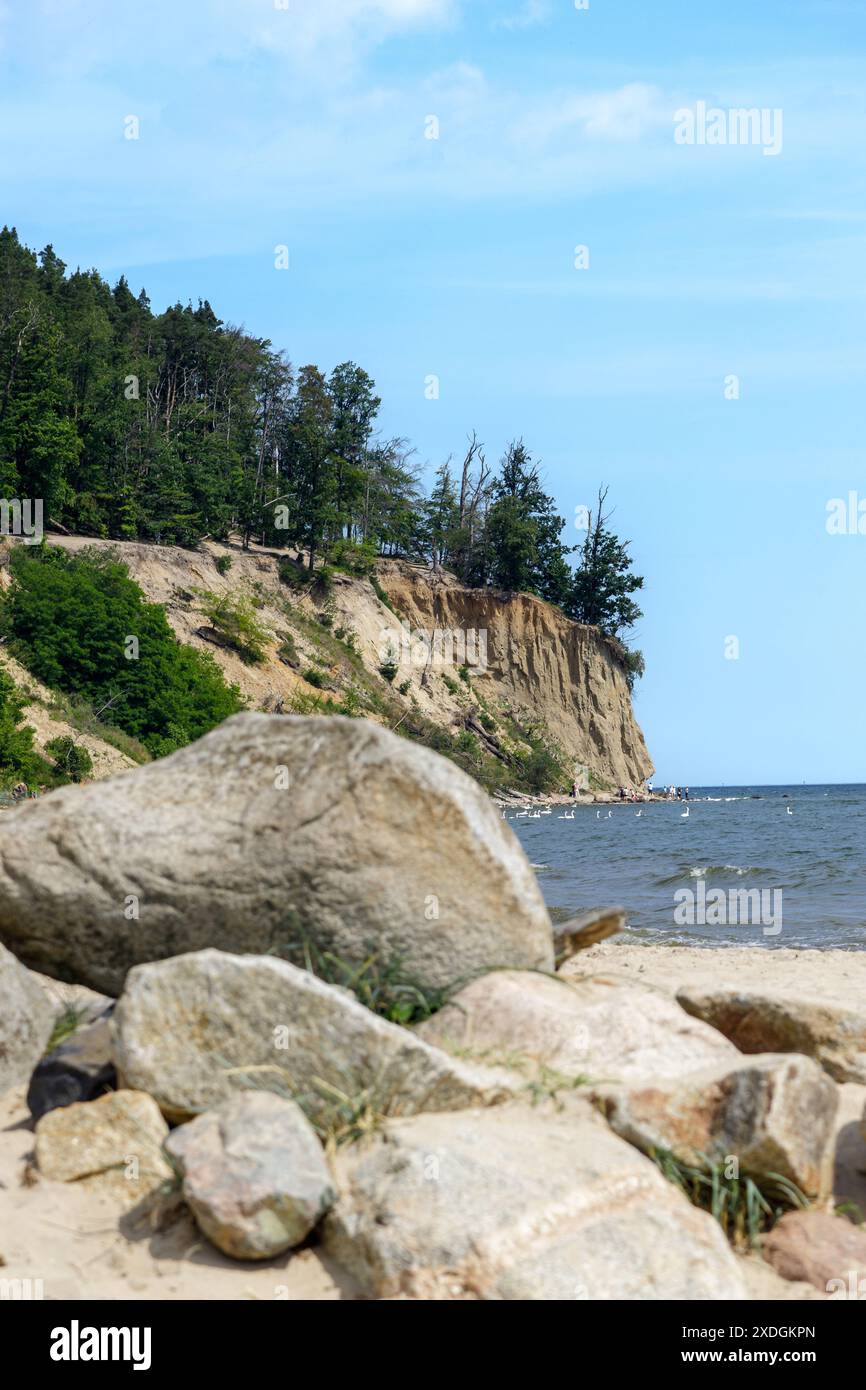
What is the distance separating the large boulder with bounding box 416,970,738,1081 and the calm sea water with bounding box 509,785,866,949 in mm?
10874

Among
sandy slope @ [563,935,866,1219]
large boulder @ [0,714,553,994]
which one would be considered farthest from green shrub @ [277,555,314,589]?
large boulder @ [0,714,553,994]

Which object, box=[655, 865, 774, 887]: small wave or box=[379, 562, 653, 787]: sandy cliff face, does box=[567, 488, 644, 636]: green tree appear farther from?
box=[655, 865, 774, 887]: small wave

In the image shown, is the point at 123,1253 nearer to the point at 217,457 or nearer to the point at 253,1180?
the point at 253,1180

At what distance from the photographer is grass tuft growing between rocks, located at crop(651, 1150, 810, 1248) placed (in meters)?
5.13

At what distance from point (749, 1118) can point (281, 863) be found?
102 inches

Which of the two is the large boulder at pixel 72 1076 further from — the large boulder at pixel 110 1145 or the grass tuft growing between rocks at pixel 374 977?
Result: the grass tuft growing between rocks at pixel 374 977

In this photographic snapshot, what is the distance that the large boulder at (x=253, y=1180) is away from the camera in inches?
189

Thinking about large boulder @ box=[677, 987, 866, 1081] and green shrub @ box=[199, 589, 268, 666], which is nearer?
large boulder @ box=[677, 987, 866, 1081]

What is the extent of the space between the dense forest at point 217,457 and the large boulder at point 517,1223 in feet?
177

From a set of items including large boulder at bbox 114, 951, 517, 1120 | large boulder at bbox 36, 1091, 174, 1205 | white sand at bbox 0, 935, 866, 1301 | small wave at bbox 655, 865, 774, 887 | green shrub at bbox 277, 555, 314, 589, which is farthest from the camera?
green shrub at bbox 277, 555, 314, 589

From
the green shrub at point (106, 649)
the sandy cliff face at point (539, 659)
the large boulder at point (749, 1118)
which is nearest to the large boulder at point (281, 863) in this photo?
the large boulder at point (749, 1118)
